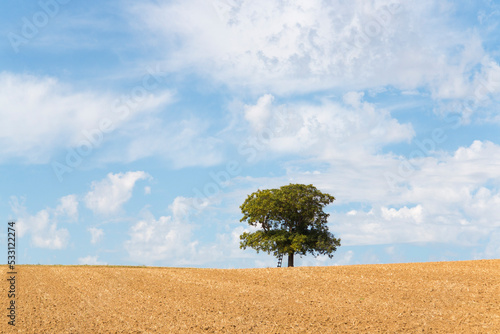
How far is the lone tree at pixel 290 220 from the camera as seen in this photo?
41000 mm

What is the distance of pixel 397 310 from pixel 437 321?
161 cm

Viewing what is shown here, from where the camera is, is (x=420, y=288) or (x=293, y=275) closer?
(x=420, y=288)

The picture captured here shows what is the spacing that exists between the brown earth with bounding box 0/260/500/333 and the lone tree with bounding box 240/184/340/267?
525 inches

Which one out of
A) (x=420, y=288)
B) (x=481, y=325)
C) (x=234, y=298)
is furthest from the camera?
(x=420, y=288)

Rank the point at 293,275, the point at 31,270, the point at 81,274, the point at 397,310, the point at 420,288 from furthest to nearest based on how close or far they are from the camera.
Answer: the point at 31,270 → the point at 81,274 → the point at 293,275 → the point at 420,288 → the point at 397,310

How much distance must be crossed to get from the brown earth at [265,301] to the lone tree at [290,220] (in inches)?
525

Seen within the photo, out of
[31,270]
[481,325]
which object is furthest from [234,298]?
[31,270]

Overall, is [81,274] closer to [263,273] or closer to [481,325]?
[263,273]

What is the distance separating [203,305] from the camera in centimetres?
1930

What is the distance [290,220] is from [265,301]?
2300 cm

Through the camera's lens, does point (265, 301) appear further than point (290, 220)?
No

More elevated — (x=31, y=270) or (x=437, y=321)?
(x=31, y=270)

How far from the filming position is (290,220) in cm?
4269

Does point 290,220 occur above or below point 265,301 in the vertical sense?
above
